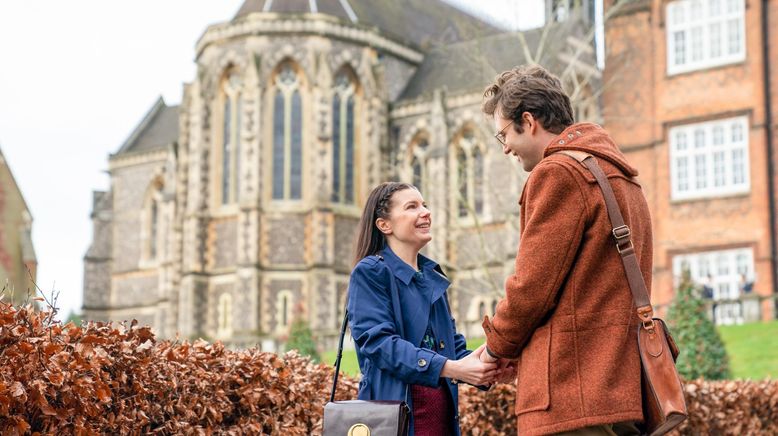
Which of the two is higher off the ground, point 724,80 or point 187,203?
point 724,80

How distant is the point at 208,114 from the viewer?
37.8 m

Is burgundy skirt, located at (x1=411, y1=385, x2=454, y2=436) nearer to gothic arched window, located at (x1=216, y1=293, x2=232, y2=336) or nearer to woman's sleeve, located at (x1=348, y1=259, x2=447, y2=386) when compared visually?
woman's sleeve, located at (x1=348, y1=259, x2=447, y2=386)

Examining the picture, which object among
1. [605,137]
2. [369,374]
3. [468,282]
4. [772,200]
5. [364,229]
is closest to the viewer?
[605,137]

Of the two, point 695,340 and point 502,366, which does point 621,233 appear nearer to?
point 502,366

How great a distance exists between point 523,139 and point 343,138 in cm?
3336

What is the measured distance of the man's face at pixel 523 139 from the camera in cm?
398

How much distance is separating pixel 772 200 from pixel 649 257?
2542 centimetres

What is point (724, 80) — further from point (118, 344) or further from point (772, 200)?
point (118, 344)

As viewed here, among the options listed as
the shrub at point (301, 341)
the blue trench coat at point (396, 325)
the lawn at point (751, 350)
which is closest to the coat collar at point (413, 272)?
the blue trench coat at point (396, 325)

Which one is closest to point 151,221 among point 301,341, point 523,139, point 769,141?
point 301,341

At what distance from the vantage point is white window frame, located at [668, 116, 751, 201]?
2827cm

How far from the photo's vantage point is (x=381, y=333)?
4215mm

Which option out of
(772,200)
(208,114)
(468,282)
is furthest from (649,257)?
(208,114)

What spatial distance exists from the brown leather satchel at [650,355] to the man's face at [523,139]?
0.34 m
